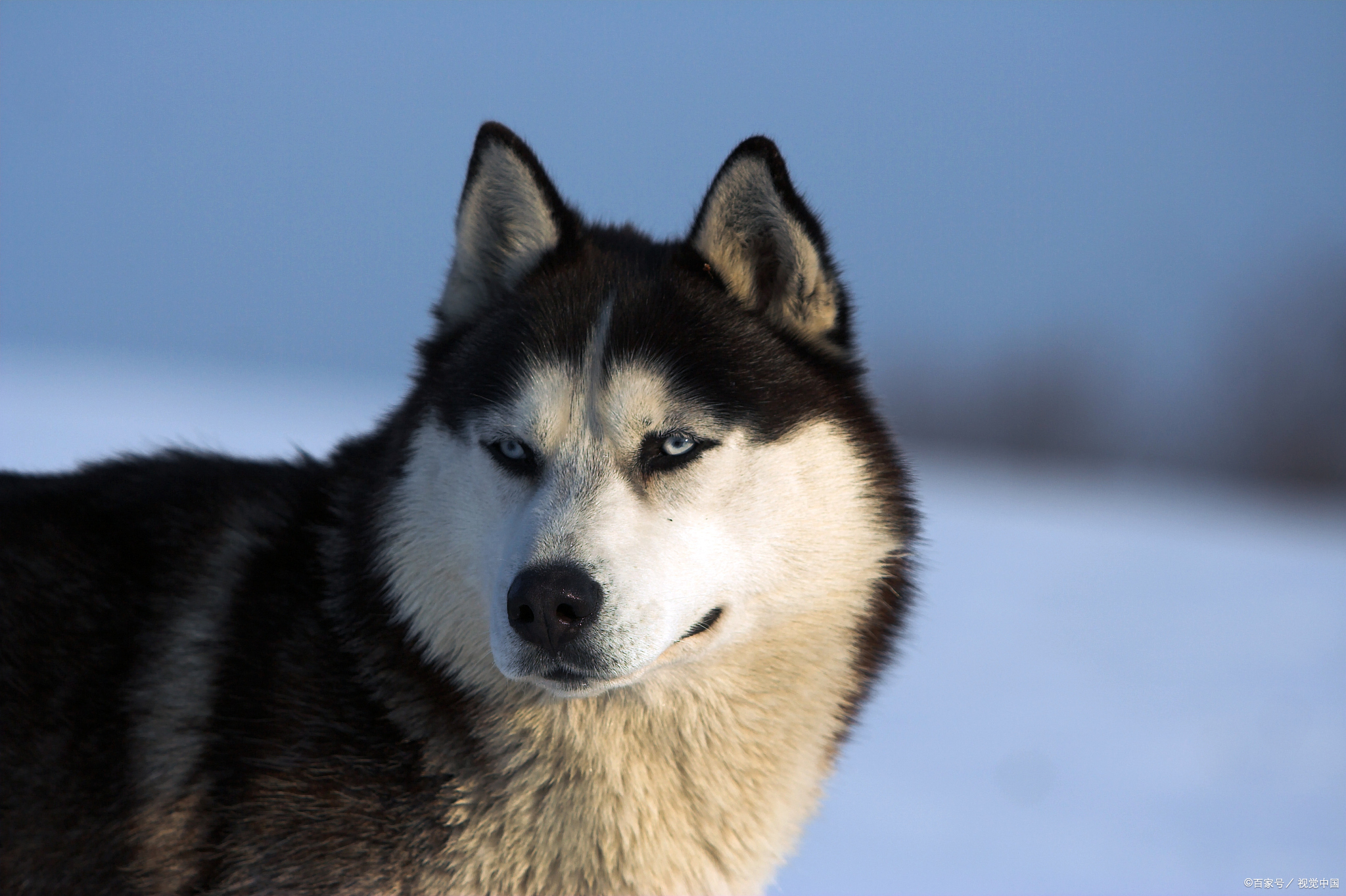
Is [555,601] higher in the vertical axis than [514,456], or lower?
lower

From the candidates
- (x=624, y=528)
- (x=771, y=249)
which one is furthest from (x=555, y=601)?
(x=771, y=249)

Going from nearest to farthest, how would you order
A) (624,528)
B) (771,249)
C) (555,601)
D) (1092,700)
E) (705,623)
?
(555,601), (624,528), (705,623), (771,249), (1092,700)

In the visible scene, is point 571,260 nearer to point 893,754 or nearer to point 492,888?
point 492,888

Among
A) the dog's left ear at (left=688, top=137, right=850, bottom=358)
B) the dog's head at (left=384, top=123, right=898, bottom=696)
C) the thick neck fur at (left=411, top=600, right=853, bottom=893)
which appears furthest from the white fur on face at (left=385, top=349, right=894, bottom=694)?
the dog's left ear at (left=688, top=137, right=850, bottom=358)

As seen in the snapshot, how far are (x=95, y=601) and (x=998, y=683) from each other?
474cm

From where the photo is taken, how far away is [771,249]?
2.56 metres

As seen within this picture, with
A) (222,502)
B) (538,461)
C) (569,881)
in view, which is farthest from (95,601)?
(569,881)

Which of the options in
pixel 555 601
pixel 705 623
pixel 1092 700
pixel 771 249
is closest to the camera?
pixel 555 601

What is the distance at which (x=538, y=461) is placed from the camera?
225cm

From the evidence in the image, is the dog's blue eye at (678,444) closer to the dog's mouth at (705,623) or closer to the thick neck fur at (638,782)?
the dog's mouth at (705,623)

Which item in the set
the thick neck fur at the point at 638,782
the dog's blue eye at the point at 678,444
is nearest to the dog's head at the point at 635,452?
the dog's blue eye at the point at 678,444

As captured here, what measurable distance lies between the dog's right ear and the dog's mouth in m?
1.02

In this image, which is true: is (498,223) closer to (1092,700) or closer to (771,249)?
(771,249)

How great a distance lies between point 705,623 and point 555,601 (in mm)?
379
